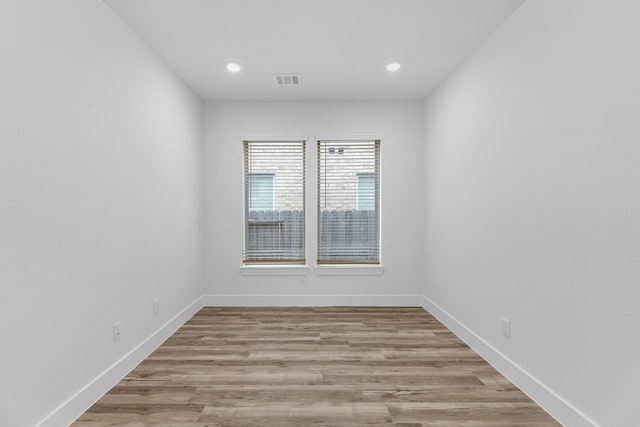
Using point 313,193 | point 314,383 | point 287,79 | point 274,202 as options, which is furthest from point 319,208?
point 314,383

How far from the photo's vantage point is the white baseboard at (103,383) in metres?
1.80

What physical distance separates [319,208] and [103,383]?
2905mm

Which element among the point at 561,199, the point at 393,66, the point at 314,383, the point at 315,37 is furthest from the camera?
the point at 393,66

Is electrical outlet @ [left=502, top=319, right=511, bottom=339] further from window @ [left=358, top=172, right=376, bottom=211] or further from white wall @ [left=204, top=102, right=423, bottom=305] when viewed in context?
window @ [left=358, top=172, right=376, bottom=211]

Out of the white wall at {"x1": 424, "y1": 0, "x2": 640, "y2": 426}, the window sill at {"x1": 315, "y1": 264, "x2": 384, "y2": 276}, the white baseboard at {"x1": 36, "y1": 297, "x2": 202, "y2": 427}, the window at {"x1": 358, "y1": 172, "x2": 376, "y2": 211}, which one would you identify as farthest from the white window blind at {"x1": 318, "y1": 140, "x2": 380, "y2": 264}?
the white baseboard at {"x1": 36, "y1": 297, "x2": 202, "y2": 427}

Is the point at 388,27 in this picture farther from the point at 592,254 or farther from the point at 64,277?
the point at 64,277

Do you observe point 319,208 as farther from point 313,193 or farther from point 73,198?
point 73,198

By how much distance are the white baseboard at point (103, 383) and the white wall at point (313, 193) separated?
1.16 metres

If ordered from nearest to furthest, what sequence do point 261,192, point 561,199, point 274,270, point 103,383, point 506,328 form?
point 561,199, point 103,383, point 506,328, point 274,270, point 261,192

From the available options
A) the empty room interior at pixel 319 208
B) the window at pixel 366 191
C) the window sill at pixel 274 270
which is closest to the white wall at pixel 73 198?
the empty room interior at pixel 319 208

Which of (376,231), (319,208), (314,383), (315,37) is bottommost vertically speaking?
(314,383)

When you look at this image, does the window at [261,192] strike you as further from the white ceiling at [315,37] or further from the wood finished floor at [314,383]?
the wood finished floor at [314,383]

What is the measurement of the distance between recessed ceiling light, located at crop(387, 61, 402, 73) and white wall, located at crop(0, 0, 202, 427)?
223cm

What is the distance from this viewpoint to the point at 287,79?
139 inches
